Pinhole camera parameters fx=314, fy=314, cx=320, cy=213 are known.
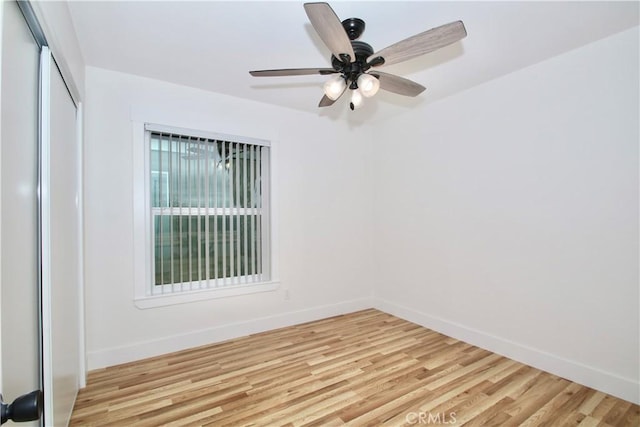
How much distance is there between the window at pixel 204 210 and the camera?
2920 millimetres

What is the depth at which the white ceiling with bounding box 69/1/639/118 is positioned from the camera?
1.92 metres

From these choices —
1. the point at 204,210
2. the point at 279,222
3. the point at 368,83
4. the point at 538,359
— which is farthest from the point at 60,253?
the point at 538,359

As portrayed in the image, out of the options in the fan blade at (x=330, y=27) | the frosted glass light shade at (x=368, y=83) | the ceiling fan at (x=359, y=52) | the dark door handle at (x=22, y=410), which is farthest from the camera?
the frosted glass light shade at (x=368, y=83)

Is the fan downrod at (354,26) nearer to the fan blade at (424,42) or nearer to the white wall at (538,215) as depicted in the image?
the fan blade at (424,42)

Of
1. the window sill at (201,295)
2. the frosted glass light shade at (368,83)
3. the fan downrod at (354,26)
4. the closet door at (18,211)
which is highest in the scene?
the fan downrod at (354,26)

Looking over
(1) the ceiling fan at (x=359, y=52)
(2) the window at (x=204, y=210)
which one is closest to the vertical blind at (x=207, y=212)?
(2) the window at (x=204, y=210)

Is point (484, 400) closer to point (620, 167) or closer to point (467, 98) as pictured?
point (620, 167)

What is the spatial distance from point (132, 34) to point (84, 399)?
101 inches

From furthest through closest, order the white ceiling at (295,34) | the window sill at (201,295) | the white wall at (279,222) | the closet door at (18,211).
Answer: the window sill at (201,295), the white wall at (279,222), the white ceiling at (295,34), the closet door at (18,211)

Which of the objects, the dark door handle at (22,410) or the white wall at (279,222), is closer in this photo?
the dark door handle at (22,410)

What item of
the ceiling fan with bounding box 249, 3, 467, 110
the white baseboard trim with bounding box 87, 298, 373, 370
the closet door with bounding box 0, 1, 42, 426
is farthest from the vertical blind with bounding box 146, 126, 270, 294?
the closet door with bounding box 0, 1, 42, 426

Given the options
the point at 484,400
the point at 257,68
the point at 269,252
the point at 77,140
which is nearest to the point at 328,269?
the point at 269,252

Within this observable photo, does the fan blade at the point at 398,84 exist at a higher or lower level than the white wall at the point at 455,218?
higher

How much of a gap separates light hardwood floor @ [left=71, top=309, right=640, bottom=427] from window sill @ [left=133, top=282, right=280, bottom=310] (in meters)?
0.47
